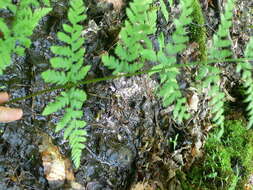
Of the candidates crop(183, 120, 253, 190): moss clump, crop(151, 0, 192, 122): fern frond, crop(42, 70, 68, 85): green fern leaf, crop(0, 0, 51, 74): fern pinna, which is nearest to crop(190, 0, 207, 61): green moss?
crop(183, 120, 253, 190): moss clump

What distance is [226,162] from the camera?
371 cm

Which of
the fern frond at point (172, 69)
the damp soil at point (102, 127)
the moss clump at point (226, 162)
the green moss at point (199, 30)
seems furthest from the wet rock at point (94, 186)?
the green moss at point (199, 30)

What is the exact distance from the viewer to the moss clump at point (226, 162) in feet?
11.8

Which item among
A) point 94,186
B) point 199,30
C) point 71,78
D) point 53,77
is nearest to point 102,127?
point 94,186

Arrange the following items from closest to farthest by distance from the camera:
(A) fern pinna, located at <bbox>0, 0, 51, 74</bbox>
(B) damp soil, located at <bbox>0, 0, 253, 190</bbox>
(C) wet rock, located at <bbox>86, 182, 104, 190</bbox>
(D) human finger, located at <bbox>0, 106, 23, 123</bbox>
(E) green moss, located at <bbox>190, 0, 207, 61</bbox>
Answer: (A) fern pinna, located at <bbox>0, 0, 51, 74</bbox>
(D) human finger, located at <bbox>0, 106, 23, 123</bbox>
(B) damp soil, located at <bbox>0, 0, 253, 190</bbox>
(C) wet rock, located at <bbox>86, 182, 104, 190</bbox>
(E) green moss, located at <bbox>190, 0, 207, 61</bbox>

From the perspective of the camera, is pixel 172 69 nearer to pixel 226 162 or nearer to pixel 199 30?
pixel 199 30

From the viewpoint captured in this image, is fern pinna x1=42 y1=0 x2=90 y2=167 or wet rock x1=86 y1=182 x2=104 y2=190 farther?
wet rock x1=86 y1=182 x2=104 y2=190

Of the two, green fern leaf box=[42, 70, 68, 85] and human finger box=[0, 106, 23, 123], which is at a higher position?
green fern leaf box=[42, 70, 68, 85]

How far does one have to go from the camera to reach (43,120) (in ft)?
10.4

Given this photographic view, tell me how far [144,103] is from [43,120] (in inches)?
42.6

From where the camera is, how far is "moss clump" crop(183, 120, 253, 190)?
11.8ft

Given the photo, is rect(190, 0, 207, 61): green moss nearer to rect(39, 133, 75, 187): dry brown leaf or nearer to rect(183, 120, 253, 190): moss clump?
rect(183, 120, 253, 190): moss clump

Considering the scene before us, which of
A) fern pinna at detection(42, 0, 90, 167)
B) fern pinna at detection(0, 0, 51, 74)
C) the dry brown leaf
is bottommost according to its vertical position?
the dry brown leaf

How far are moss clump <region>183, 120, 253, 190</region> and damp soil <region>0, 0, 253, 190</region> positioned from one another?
150 millimetres
